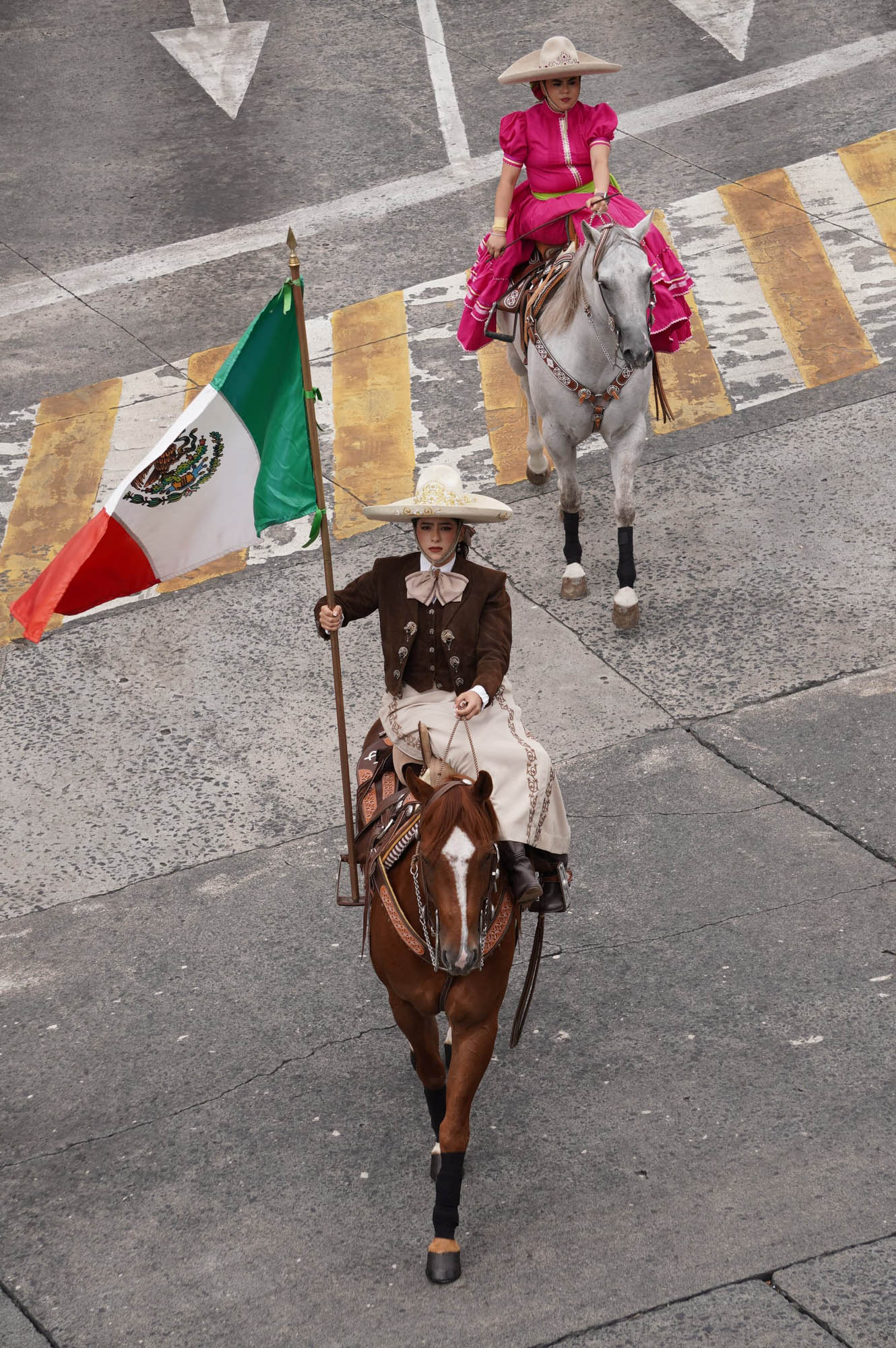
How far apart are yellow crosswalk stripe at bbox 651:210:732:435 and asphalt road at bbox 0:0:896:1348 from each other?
21cm

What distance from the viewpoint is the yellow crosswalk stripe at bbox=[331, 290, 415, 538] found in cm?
1173

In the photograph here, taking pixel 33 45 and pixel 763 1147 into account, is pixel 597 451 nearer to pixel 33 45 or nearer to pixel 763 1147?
pixel 763 1147

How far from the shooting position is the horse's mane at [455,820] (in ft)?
16.8

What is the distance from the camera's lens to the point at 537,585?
10.6 metres

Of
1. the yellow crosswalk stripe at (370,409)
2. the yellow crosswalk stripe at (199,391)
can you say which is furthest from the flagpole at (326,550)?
the yellow crosswalk stripe at (370,409)

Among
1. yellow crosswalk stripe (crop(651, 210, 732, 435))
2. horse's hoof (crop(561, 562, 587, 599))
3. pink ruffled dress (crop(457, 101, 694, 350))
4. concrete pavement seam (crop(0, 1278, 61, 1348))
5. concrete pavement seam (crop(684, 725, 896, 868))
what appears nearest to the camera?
concrete pavement seam (crop(0, 1278, 61, 1348))

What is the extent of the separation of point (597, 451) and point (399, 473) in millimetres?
1595

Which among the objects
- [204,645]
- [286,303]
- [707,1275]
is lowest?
[204,645]

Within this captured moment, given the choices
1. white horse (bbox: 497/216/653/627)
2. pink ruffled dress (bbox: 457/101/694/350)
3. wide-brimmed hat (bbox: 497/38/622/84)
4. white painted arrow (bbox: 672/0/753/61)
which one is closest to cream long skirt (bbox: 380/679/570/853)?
white horse (bbox: 497/216/653/627)

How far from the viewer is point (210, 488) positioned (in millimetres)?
6383

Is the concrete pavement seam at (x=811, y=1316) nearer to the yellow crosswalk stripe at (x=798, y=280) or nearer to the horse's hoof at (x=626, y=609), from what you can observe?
the horse's hoof at (x=626, y=609)

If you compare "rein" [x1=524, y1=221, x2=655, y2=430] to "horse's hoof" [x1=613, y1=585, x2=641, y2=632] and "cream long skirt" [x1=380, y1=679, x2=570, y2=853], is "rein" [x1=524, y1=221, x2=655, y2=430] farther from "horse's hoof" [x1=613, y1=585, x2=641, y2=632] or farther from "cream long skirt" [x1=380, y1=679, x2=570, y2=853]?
"cream long skirt" [x1=380, y1=679, x2=570, y2=853]

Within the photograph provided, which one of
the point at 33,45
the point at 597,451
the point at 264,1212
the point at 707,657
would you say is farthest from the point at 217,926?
the point at 33,45

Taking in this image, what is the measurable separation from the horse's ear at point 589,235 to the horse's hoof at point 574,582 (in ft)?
7.47
